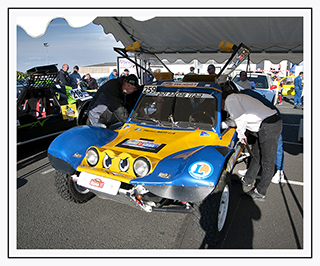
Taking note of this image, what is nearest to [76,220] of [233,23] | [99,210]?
[99,210]

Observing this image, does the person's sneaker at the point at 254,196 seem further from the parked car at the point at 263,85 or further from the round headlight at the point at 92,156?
the parked car at the point at 263,85

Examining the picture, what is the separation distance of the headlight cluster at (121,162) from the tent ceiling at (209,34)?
403 centimetres

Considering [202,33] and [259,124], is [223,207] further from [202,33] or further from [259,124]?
[202,33]

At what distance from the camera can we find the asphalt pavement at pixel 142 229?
275 centimetres

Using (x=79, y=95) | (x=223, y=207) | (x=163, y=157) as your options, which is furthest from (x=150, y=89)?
(x=79, y=95)

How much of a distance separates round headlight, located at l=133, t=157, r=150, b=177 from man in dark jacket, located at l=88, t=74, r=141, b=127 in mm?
1620

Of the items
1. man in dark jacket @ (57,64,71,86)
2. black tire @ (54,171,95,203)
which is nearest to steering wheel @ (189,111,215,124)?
black tire @ (54,171,95,203)

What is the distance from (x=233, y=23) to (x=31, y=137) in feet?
18.1

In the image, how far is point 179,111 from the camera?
159 inches

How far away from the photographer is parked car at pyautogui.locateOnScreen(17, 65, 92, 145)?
6.02 meters

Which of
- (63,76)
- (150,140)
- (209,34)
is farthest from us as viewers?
(63,76)

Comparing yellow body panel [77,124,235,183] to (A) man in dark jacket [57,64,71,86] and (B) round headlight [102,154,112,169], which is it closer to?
(B) round headlight [102,154,112,169]

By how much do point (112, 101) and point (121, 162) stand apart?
1821mm
